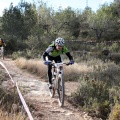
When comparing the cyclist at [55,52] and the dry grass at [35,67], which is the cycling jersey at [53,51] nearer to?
the cyclist at [55,52]

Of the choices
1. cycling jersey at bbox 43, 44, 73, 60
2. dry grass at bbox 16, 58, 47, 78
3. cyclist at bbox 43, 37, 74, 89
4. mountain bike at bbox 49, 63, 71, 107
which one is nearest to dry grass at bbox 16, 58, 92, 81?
dry grass at bbox 16, 58, 47, 78

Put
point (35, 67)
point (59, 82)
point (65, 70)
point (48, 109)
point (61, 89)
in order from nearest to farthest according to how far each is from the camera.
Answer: point (48, 109)
point (61, 89)
point (59, 82)
point (65, 70)
point (35, 67)

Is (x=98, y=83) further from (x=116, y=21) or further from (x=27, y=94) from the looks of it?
(x=116, y=21)

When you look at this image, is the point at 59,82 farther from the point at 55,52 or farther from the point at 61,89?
the point at 55,52

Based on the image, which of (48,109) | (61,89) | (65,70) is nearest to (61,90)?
(61,89)

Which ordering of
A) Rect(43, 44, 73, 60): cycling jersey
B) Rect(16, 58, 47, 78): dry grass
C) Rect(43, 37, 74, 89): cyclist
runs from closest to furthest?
Rect(43, 37, 74, 89): cyclist → Rect(43, 44, 73, 60): cycling jersey → Rect(16, 58, 47, 78): dry grass

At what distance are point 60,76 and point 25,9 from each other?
114ft

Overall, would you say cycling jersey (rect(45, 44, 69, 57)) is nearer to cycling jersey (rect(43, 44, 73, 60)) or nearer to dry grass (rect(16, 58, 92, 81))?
cycling jersey (rect(43, 44, 73, 60))

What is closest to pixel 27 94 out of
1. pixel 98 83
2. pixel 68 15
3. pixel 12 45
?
pixel 98 83

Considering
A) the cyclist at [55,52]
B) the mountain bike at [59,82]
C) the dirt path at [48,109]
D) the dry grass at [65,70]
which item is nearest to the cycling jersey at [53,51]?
the cyclist at [55,52]

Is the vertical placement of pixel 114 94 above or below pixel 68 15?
below

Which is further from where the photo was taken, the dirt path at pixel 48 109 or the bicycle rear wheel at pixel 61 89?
the bicycle rear wheel at pixel 61 89

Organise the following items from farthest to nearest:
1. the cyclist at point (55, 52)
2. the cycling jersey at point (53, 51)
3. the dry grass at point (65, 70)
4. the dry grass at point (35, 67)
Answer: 1. the dry grass at point (35, 67)
2. the dry grass at point (65, 70)
3. the cycling jersey at point (53, 51)
4. the cyclist at point (55, 52)

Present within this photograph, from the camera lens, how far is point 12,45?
30594mm
